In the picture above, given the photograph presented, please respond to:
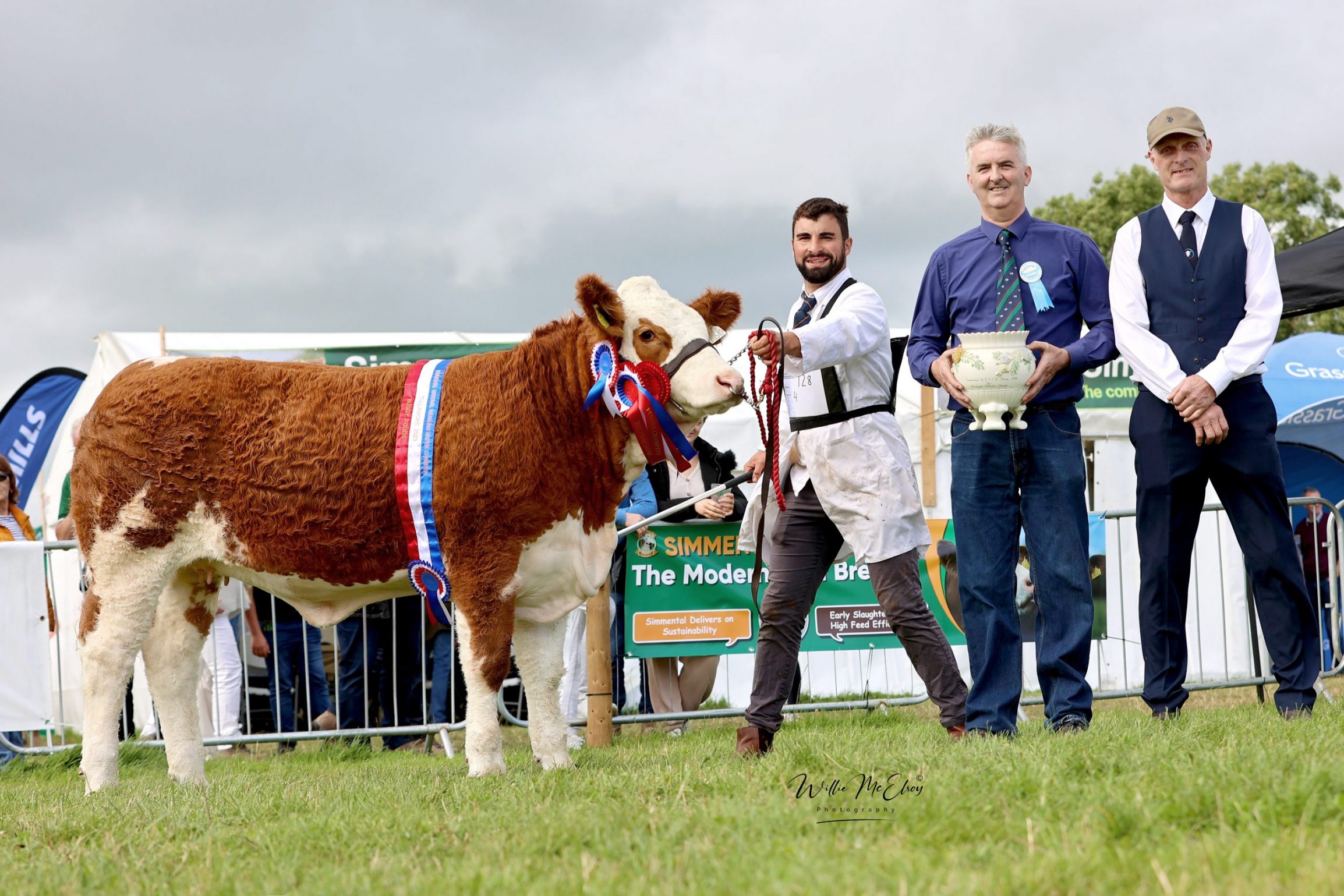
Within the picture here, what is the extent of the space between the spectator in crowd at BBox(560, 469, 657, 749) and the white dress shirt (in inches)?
144

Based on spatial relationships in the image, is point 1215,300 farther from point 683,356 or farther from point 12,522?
point 12,522

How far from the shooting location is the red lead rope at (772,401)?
475cm

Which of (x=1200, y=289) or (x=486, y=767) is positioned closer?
(x=486, y=767)

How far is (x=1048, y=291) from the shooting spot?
15.9ft

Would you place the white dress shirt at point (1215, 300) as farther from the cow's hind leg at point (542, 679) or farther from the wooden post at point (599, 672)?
the wooden post at point (599, 672)

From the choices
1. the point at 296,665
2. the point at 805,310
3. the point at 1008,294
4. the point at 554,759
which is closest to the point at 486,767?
the point at 554,759

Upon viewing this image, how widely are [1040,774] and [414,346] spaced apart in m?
8.66

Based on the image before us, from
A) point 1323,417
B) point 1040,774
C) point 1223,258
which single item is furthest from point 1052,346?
point 1323,417

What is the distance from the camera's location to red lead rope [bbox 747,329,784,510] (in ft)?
15.6

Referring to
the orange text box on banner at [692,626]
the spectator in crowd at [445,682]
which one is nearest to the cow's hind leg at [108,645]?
the spectator in crowd at [445,682]

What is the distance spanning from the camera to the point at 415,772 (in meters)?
5.28

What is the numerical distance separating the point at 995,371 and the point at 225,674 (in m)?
5.88

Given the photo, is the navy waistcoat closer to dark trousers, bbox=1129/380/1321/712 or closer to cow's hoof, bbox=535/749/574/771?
dark trousers, bbox=1129/380/1321/712

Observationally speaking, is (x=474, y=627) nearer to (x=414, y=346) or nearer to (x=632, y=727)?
(x=632, y=727)
